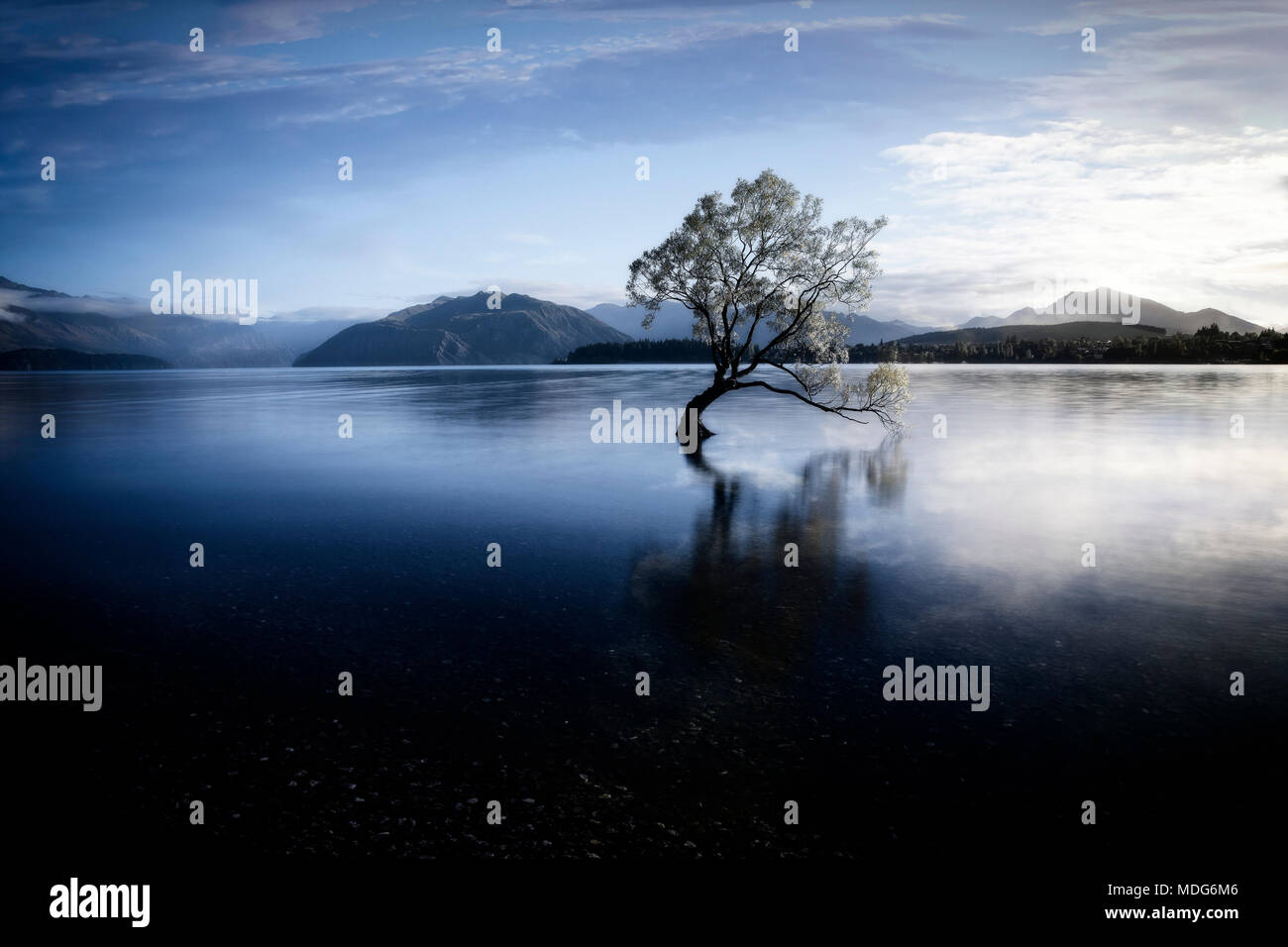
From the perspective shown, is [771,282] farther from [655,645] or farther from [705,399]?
[655,645]

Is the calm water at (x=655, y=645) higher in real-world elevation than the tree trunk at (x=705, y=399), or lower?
lower

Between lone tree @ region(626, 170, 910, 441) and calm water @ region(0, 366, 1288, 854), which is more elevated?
lone tree @ region(626, 170, 910, 441)

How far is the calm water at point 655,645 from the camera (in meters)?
8.66

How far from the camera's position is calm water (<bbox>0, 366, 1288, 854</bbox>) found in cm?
866

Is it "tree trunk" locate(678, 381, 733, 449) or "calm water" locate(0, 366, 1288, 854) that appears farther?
"tree trunk" locate(678, 381, 733, 449)

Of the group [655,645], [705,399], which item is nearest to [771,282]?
[705,399]

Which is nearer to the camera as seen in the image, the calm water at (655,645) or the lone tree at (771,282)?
the calm water at (655,645)

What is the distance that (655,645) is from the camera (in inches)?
523

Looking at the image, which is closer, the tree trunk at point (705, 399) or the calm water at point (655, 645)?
the calm water at point (655, 645)

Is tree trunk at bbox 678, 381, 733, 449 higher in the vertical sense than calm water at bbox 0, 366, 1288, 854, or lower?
higher
